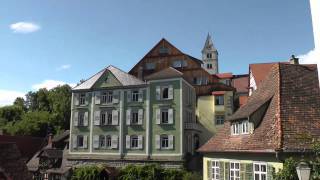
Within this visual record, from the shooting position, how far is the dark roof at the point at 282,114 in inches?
768

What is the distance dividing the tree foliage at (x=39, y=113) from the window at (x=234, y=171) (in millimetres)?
52302

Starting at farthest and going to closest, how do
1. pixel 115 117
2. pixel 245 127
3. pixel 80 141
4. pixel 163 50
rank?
pixel 163 50, pixel 80 141, pixel 115 117, pixel 245 127

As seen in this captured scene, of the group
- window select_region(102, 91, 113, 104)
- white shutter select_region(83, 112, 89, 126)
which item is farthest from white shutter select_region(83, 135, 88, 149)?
window select_region(102, 91, 113, 104)

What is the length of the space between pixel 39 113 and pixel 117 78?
3122cm

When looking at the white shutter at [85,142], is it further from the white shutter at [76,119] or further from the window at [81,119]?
the white shutter at [76,119]

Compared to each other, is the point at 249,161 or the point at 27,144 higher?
the point at 27,144

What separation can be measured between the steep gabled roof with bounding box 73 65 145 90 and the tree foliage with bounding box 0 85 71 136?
23.6 m

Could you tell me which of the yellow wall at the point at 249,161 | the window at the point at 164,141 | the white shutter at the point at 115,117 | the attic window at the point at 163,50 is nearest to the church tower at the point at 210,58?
the attic window at the point at 163,50

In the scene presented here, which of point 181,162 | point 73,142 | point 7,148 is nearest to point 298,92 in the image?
point 7,148

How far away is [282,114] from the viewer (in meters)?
20.6

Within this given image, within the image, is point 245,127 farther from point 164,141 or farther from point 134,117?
point 134,117

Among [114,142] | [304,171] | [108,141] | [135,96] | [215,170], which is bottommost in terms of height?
[215,170]

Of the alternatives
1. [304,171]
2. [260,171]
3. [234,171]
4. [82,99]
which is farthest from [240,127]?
[82,99]

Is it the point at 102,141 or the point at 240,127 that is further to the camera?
the point at 102,141
